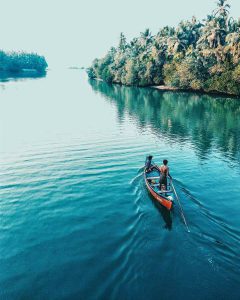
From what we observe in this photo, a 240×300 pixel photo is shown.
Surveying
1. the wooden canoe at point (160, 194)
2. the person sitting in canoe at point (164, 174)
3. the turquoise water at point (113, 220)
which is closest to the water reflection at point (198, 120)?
the turquoise water at point (113, 220)

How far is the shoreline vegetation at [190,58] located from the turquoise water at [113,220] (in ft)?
167

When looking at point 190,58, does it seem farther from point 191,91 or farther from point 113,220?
point 113,220

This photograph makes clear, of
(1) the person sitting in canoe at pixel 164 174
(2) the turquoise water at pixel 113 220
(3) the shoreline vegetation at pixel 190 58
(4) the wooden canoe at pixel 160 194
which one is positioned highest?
(3) the shoreline vegetation at pixel 190 58

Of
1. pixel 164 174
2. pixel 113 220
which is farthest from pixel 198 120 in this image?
pixel 113 220

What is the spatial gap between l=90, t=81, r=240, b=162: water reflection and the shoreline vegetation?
9.10 metres

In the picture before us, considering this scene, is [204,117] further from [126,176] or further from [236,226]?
[236,226]

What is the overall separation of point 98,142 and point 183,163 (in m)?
13.6

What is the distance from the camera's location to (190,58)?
93750 mm

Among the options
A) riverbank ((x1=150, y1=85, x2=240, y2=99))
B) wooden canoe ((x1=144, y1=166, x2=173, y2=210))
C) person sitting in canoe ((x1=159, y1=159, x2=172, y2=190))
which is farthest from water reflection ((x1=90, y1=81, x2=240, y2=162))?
person sitting in canoe ((x1=159, y1=159, x2=172, y2=190))

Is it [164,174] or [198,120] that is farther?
[198,120]

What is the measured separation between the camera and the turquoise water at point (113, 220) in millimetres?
13195

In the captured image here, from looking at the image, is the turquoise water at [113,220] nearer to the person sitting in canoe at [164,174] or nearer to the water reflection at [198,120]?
the water reflection at [198,120]

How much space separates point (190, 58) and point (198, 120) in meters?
46.7

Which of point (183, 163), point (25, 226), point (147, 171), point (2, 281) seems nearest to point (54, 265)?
point (2, 281)
